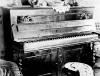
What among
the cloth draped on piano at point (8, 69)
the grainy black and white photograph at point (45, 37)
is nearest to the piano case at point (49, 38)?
the grainy black and white photograph at point (45, 37)

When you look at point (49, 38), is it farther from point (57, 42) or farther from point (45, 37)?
point (57, 42)

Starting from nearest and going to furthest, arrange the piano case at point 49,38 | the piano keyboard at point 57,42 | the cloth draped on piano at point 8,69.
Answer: the cloth draped on piano at point 8,69
the piano keyboard at point 57,42
the piano case at point 49,38

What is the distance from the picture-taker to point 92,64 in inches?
204

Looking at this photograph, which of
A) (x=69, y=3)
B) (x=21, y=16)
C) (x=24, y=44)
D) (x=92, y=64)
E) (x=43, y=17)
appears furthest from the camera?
(x=92, y=64)

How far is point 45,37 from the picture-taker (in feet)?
13.9

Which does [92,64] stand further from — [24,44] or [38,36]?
[24,44]

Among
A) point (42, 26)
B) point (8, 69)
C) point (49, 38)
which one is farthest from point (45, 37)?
point (8, 69)

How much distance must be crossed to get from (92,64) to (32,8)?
2.18m

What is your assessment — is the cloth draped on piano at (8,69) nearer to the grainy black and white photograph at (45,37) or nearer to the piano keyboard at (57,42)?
the grainy black and white photograph at (45,37)

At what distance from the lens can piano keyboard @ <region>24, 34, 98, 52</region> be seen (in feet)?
12.5

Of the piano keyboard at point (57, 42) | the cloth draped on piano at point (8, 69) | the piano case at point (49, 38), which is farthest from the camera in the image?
the piano case at point (49, 38)

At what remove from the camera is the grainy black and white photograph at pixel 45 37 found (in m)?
3.86

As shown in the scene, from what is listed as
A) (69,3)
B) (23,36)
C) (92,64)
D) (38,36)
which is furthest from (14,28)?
(92,64)

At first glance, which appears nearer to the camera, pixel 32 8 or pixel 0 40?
pixel 32 8
